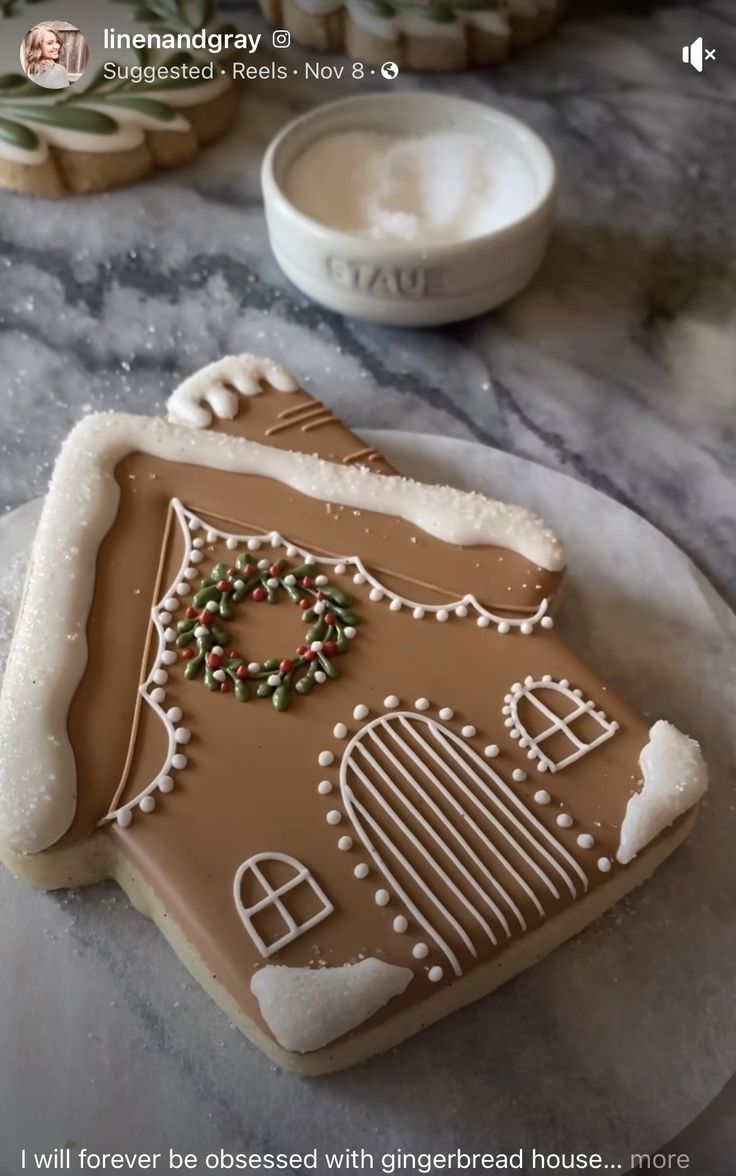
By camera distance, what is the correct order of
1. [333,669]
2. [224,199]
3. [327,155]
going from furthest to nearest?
1. [224,199]
2. [327,155]
3. [333,669]

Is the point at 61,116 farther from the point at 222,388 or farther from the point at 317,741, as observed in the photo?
the point at 317,741

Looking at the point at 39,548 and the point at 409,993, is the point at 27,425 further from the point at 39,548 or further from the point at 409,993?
the point at 409,993

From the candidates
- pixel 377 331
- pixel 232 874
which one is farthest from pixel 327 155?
pixel 232 874

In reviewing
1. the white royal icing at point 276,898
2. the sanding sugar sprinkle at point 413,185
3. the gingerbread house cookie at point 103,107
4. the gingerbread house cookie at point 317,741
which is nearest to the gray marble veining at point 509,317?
the gingerbread house cookie at point 103,107

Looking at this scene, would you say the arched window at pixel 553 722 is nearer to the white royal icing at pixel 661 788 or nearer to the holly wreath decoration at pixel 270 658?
the white royal icing at pixel 661 788

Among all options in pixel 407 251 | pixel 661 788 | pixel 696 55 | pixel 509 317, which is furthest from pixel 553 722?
pixel 696 55

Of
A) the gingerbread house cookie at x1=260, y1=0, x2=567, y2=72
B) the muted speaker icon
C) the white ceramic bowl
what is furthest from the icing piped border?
the muted speaker icon
